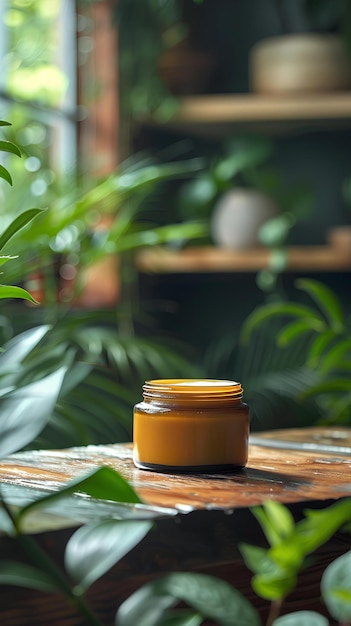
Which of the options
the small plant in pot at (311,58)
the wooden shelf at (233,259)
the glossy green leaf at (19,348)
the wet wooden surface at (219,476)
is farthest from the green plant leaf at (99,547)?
the small plant in pot at (311,58)

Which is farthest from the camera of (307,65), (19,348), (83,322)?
(307,65)

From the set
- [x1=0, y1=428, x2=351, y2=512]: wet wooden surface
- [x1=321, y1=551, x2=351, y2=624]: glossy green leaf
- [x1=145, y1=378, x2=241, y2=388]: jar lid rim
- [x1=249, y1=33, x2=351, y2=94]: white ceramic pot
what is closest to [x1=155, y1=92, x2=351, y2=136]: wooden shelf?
[x1=249, y1=33, x2=351, y2=94]: white ceramic pot

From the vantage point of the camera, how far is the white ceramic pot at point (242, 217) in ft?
9.45

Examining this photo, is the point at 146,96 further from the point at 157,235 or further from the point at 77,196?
the point at 157,235

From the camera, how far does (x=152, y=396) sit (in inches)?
41.3

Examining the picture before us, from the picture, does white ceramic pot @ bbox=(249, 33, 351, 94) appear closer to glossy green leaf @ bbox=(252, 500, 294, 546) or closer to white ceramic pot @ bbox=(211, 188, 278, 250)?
white ceramic pot @ bbox=(211, 188, 278, 250)

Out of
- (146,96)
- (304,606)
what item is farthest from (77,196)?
(304,606)

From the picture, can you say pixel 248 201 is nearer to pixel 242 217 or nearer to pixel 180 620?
pixel 242 217

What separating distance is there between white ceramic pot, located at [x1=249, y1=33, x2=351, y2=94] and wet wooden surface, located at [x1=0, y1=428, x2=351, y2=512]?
175 cm

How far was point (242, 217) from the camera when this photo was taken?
2879 millimetres

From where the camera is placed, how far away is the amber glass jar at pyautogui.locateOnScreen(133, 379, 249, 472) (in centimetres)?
100

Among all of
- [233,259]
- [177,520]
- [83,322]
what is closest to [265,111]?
[233,259]

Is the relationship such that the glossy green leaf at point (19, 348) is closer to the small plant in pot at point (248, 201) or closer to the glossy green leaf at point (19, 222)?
the glossy green leaf at point (19, 222)

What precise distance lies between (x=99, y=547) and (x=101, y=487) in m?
0.04
